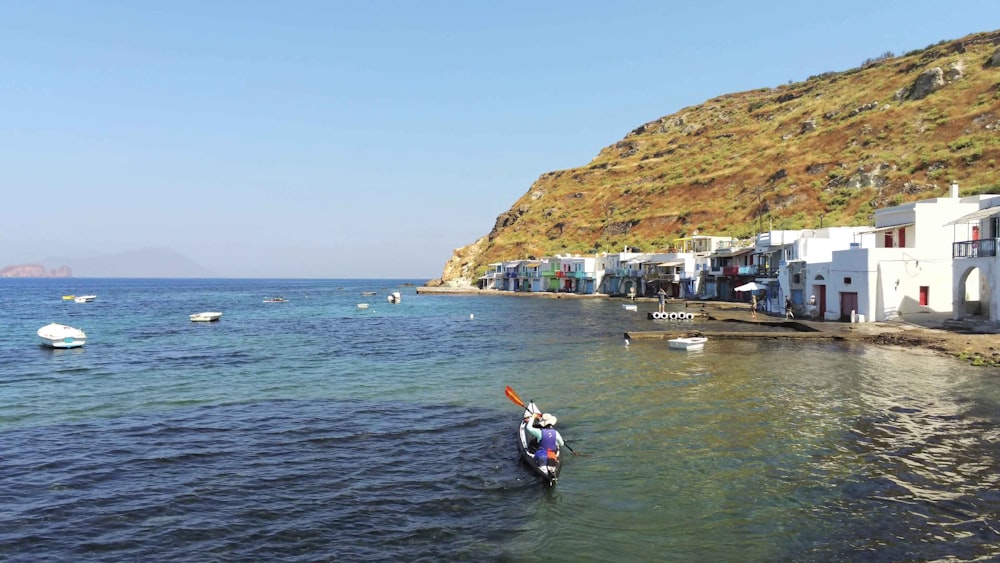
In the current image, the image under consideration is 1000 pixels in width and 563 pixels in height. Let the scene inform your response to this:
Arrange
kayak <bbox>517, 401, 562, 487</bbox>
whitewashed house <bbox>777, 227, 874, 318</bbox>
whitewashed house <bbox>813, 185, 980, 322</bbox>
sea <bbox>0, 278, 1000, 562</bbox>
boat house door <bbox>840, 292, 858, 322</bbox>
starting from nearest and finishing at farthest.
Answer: sea <bbox>0, 278, 1000, 562</bbox> → kayak <bbox>517, 401, 562, 487</bbox> → whitewashed house <bbox>813, 185, 980, 322</bbox> → boat house door <bbox>840, 292, 858, 322</bbox> → whitewashed house <bbox>777, 227, 874, 318</bbox>

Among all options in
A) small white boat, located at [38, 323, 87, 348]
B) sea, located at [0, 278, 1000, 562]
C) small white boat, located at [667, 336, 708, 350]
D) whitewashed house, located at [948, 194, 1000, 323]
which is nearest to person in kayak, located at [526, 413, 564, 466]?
sea, located at [0, 278, 1000, 562]

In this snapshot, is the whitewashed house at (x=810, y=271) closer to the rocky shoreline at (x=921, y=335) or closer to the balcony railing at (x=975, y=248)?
the rocky shoreline at (x=921, y=335)

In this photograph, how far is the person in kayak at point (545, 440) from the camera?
52.0ft

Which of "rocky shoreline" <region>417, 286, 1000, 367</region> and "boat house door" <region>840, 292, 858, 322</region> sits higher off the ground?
"boat house door" <region>840, 292, 858, 322</region>

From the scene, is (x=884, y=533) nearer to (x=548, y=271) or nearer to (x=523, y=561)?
(x=523, y=561)

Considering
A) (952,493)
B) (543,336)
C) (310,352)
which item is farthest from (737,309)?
(952,493)

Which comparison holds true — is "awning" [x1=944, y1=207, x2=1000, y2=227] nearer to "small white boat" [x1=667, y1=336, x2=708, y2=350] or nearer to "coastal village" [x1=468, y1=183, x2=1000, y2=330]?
"coastal village" [x1=468, y1=183, x2=1000, y2=330]

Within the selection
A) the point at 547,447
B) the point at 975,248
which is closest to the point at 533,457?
the point at 547,447

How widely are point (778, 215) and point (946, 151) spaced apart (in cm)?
2680

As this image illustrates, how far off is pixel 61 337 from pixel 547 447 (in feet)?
146

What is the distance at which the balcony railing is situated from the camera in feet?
117

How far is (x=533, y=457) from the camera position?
16.4 m

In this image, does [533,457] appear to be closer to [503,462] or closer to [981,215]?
[503,462]

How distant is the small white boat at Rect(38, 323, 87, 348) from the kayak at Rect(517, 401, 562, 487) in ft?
138
